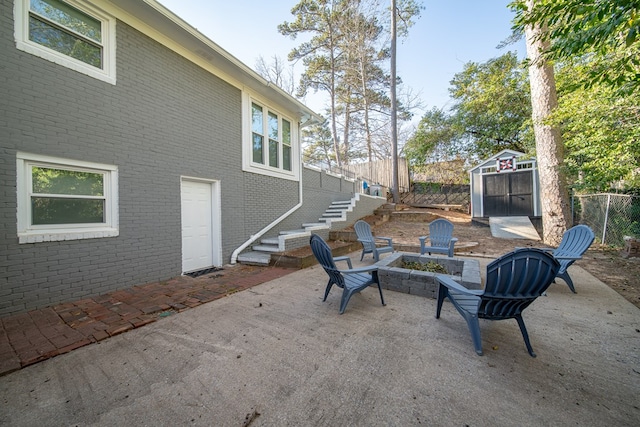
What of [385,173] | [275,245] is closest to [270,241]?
[275,245]

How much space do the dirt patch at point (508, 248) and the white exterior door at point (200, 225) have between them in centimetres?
531

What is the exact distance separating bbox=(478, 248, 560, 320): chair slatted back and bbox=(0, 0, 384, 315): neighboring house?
16.4 feet

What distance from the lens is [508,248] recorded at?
6.89 metres

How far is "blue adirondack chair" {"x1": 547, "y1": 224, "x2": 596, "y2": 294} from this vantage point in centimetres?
366

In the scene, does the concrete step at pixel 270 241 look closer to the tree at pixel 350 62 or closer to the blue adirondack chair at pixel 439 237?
the blue adirondack chair at pixel 439 237

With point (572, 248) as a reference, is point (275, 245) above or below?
below

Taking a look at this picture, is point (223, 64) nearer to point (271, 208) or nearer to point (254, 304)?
point (271, 208)

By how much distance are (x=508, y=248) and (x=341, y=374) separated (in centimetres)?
724

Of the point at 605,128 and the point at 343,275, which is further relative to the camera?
the point at 605,128

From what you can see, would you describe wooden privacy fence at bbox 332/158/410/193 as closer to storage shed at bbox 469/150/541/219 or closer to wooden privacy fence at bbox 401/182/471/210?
wooden privacy fence at bbox 401/182/471/210

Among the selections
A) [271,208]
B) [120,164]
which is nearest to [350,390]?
[120,164]

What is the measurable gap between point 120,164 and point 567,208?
1084 centimetres

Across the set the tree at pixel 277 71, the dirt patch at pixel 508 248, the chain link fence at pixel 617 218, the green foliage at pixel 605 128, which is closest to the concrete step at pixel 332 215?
the dirt patch at pixel 508 248

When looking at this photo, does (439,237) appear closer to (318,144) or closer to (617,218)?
(617,218)
